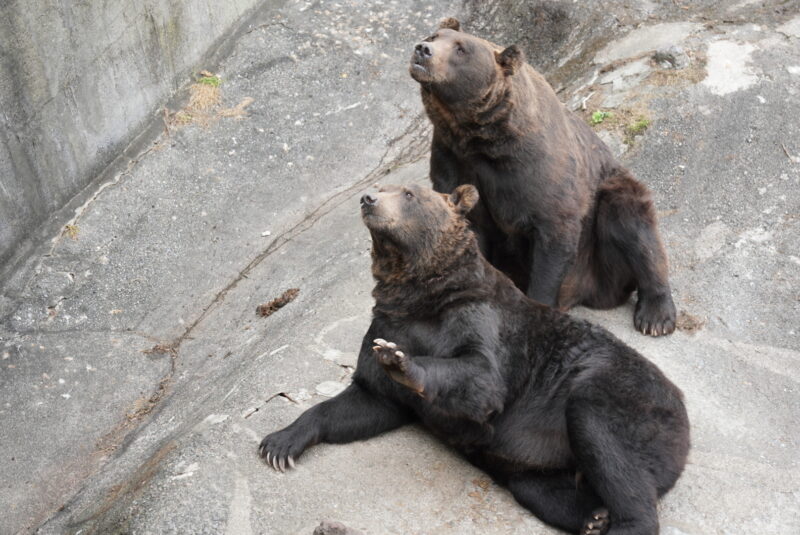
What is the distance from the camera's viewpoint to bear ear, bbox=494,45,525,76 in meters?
6.58

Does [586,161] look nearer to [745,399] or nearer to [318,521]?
[745,399]

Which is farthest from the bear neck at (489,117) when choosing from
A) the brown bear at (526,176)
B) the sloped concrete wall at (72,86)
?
the sloped concrete wall at (72,86)

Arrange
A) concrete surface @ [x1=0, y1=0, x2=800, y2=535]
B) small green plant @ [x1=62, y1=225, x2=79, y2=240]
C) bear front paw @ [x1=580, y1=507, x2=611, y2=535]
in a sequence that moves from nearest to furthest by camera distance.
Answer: bear front paw @ [x1=580, y1=507, x2=611, y2=535] < concrete surface @ [x1=0, y1=0, x2=800, y2=535] < small green plant @ [x1=62, y1=225, x2=79, y2=240]

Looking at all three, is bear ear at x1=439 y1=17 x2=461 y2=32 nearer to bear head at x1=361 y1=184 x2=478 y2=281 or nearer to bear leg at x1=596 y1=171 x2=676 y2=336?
bear leg at x1=596 y1=171 x2=676 y2=336

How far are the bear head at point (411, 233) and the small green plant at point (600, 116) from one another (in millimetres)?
4110

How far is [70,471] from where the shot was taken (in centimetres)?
761

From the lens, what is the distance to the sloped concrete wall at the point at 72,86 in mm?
8719

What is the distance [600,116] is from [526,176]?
329 cm

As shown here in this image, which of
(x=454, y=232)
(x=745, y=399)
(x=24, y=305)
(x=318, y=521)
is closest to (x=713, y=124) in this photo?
(x=745, y=399)

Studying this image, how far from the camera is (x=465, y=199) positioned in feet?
19.5

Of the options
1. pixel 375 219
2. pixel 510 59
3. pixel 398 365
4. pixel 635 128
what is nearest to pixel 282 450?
pixel 398 365

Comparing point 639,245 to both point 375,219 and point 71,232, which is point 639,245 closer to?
point 375,219

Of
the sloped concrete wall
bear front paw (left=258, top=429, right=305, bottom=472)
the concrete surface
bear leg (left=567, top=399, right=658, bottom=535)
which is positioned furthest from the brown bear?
the sloped concrete wall

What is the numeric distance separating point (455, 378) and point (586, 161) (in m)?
2.57
